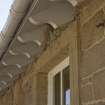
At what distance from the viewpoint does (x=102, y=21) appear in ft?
10.6

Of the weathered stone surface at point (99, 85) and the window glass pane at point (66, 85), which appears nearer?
the weathered stone surface at point (99, 85)

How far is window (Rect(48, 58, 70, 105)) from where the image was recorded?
485cm

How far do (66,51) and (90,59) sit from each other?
0.98 meters

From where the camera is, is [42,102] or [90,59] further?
[42,102]

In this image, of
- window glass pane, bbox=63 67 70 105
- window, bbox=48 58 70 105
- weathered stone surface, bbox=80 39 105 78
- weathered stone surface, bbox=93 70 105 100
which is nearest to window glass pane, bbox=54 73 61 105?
window, bbox=48 58 70 105

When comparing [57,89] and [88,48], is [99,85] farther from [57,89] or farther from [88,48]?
[57,89]

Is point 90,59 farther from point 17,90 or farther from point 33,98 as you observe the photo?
point 17,90

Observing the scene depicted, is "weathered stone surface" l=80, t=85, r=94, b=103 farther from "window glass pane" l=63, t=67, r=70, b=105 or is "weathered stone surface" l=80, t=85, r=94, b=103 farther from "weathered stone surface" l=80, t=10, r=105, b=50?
"window glass pane" l=63, t=67, r=70, b=105

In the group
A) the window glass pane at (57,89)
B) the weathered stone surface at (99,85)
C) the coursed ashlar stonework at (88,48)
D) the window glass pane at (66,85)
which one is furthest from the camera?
the window glass pane at (57,89)

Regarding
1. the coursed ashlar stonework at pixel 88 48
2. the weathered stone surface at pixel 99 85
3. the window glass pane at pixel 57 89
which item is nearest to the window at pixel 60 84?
the window glass pane at pixel 57 89

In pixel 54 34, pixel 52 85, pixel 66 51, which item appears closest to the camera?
pixel 66 51

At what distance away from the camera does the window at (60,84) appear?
485 cm

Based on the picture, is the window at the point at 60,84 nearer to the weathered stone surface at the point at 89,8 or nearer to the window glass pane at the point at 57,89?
the window glass pane at the point at 57,89

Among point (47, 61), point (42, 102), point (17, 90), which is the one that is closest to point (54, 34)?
point (47, 61)
